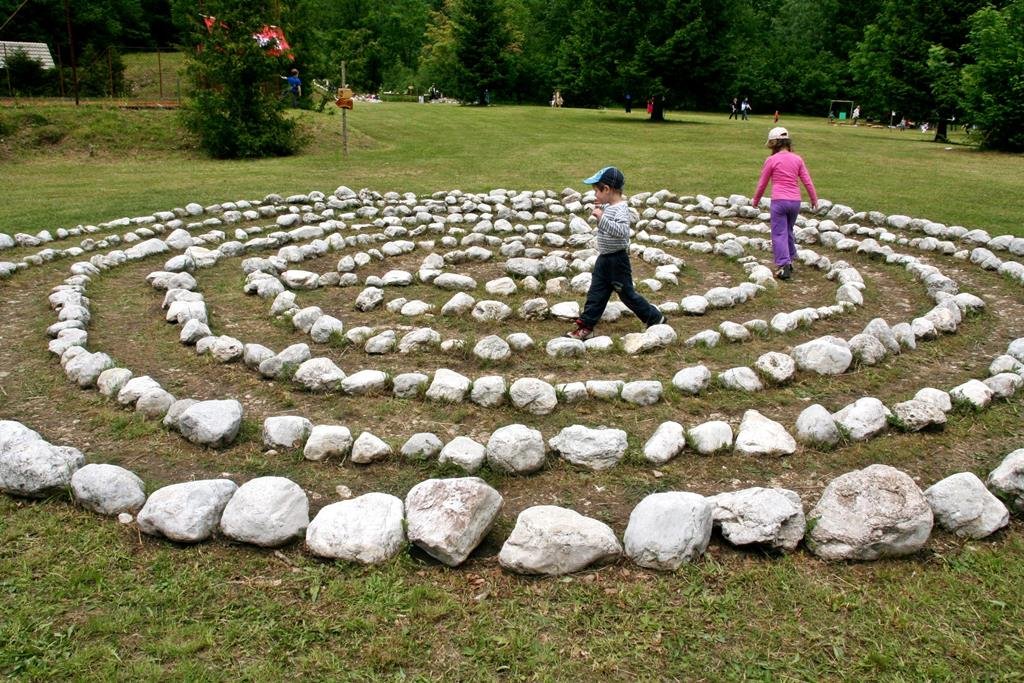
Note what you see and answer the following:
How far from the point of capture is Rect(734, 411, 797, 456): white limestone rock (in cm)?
545

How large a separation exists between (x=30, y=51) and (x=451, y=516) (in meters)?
40.0

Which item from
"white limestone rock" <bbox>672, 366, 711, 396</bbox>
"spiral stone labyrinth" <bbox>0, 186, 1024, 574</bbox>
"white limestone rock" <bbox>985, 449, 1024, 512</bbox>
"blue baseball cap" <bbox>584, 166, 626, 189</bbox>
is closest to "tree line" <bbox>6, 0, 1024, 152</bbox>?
"spiral stone labyrinth" <bbox>0, 186, 1024, 574</bbox>

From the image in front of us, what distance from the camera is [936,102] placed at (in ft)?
106

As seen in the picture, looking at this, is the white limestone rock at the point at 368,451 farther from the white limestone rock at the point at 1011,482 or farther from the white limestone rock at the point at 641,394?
the white limestone rock at the point at 1011,482

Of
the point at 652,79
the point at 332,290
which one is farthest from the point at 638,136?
the point at 332,290

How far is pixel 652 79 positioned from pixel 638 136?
724 centimetres

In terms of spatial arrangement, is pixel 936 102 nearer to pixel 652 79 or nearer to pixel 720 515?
pixel 652 79

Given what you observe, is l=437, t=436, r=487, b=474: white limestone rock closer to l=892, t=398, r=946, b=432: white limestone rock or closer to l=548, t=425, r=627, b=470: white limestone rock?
l=548, t=425, r=627, b=470: white limestone rock

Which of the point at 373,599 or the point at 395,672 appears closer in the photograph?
the point at 395,672

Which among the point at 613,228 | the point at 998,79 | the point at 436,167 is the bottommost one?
the point at 436,167

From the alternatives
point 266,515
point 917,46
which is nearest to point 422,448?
point 266,515

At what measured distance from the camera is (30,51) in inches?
1369

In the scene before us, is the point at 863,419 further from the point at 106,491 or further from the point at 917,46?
the point at 917,46

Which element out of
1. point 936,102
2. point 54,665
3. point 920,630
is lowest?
point 54,665
